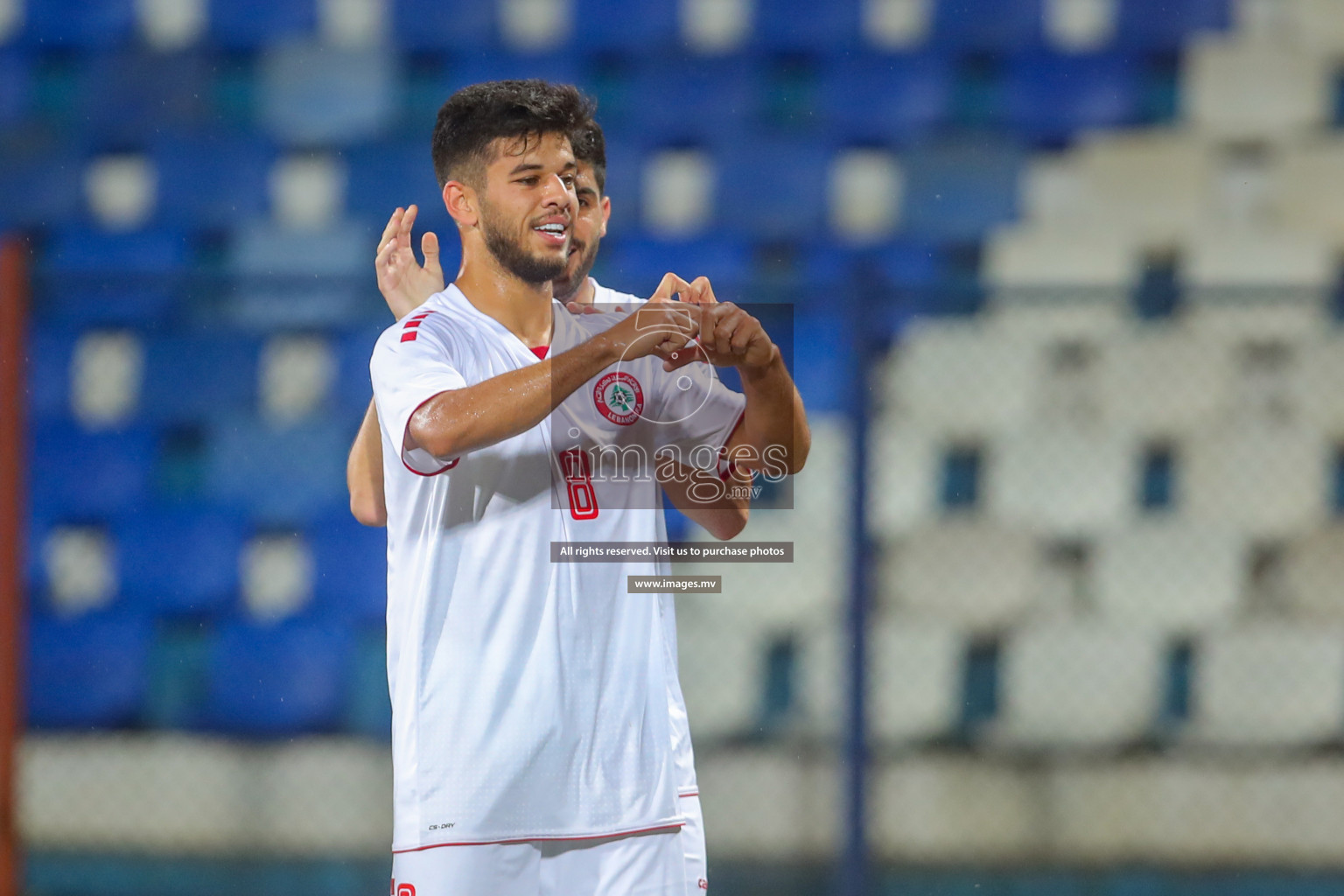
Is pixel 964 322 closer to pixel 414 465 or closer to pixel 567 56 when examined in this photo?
pixel 567 56

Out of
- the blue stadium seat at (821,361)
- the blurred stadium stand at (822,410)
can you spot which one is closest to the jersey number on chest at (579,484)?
the blurred stadium stand at (822,410)

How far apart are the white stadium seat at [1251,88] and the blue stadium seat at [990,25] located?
48cm

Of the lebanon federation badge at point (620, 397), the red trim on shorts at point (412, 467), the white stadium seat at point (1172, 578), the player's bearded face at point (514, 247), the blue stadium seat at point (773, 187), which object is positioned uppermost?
the blue stadium seat at point (773, 187)

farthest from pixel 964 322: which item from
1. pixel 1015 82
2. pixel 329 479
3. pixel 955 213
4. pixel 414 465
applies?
pixel 414 465

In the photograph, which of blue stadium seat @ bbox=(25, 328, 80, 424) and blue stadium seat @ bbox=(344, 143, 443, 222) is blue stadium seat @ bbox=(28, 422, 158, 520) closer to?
blue stadium seat @ bbox=(25, 328, 80, 424)

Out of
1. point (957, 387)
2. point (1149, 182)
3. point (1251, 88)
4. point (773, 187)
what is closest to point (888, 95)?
point (773, 187)

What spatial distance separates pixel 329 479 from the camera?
3.03 m

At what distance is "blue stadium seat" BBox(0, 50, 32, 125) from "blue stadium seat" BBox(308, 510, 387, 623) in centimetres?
165

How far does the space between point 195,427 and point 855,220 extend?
1.92 metres

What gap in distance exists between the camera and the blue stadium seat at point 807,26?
11.6 feet

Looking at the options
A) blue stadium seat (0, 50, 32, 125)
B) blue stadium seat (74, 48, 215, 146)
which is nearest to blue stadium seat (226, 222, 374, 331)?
blue stadium seat (74, 48, 215, 146)

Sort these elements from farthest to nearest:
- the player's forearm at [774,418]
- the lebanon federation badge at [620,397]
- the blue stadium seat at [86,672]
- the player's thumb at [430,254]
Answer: the blue stadium seat at [86,672], the player's thumb at [430,254], the lebanon federation badge at [620,397], the player's forearm at [774,418]

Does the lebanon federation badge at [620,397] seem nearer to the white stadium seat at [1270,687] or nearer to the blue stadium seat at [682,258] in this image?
the blue stadium seat at [682,258]

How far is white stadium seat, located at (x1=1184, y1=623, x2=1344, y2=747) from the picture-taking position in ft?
9.48
